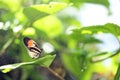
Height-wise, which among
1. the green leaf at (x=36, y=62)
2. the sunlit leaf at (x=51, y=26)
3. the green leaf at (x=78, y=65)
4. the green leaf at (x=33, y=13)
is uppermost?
the green leaf at (x=33, y=13)

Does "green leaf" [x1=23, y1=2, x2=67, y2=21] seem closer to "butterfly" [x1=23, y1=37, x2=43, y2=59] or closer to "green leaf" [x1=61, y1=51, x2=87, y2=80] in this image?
"butterfly" [x1=23, y1=37, x2=43, y2=59]

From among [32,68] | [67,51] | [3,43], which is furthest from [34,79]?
[67,51]

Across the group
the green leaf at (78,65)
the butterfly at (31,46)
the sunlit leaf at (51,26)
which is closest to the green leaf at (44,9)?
the butterfly at (31,46)

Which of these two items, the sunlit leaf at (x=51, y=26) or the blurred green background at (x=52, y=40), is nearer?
the blurred green background at (x=52, y=40)

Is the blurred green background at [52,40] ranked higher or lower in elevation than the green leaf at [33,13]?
lower

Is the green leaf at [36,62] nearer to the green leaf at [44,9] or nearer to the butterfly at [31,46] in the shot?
the butterfly at [31,46]

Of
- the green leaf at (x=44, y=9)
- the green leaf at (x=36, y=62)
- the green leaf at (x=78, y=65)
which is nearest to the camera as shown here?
the green leaf at (x=36, y=62)

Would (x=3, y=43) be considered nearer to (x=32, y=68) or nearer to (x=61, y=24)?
(x=32, y=68)

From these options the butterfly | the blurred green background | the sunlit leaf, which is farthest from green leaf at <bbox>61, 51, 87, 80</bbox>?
the butterfly

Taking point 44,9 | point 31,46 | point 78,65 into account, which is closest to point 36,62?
point 31,46

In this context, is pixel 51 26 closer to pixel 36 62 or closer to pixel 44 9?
pixel 44 9

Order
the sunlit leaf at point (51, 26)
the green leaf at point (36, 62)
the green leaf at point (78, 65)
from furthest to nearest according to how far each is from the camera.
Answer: the sunlit leaf at point (51, 26)
the green leaf at point (78, 65)
the green leaf at point (36, 62)
